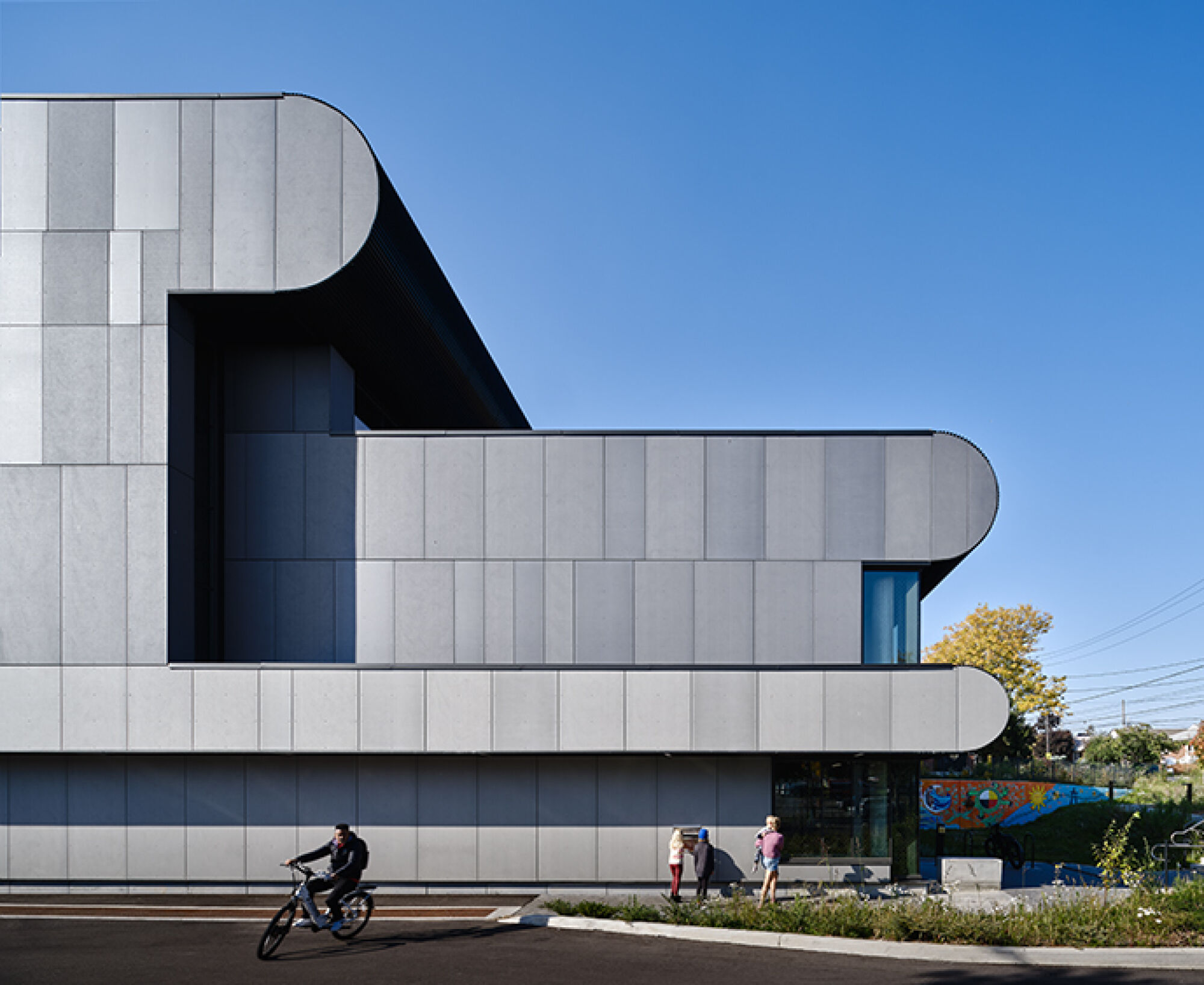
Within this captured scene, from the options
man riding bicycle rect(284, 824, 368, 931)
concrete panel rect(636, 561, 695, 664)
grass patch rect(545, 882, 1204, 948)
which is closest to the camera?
grass patch rect(545, 882, 1204, 948)

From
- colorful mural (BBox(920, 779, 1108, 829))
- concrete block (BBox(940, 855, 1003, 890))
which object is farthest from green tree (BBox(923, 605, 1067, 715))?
concrete block (BBox(940, 855, 1003, 890))

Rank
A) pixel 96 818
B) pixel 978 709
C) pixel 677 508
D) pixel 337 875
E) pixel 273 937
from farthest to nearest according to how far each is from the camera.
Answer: pixel 677 508
pixel 96 818
pixel 978 709
pixel 337 875
pixel 273 937

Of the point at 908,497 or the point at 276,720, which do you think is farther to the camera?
the point at 908,497

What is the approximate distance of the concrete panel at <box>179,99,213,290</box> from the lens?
59.8ft

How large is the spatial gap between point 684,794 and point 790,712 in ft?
9.02

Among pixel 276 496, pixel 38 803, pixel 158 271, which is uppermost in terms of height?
pixel 158 271

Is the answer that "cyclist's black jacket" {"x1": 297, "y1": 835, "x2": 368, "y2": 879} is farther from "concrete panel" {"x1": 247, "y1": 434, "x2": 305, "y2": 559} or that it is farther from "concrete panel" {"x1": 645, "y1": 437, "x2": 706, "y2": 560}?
"concrete panel" {"x1": 645, "y1": 437, "x2": 706, "y2": 560}

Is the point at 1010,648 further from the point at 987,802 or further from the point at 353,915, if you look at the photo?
the point at 353,915

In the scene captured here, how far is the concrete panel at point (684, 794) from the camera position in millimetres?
18344

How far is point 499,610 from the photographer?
19.3 metres

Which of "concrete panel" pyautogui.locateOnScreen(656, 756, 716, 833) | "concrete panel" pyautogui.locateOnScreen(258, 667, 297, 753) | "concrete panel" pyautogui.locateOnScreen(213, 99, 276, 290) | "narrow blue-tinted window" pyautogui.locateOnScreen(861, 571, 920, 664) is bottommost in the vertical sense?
"concrete panel" pyautogui.locateOnScreen(656, 756, 716, 833)

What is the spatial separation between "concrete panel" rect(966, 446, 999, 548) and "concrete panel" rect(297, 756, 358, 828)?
43.2 feet

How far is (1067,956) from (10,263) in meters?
21.6

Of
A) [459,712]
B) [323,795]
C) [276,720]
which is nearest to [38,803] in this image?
[276,720]
